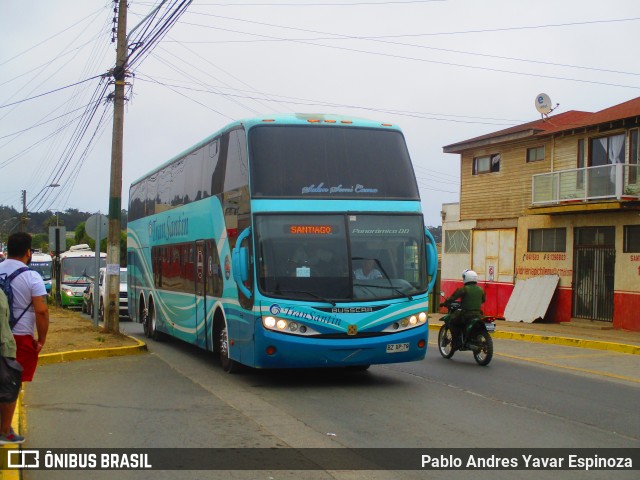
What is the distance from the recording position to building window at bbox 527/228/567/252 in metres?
27.3

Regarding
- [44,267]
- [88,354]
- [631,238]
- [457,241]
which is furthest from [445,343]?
[44,267]

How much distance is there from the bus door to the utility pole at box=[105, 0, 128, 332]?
412 cm

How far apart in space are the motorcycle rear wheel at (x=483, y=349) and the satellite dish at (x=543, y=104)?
60.5 ft

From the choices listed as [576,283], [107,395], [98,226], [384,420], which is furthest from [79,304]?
[384,420]

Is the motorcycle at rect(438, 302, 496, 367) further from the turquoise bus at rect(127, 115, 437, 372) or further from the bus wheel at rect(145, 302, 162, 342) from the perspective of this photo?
the bus wheel at rect(145, 302, 162, 342)

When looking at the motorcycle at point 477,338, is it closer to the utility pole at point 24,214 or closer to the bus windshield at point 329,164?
the bus windshield at point 329,164

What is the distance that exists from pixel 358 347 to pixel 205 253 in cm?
434

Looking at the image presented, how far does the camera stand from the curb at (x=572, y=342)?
58.7ft

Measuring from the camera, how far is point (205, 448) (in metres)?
7.46

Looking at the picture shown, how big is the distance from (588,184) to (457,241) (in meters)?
9.12

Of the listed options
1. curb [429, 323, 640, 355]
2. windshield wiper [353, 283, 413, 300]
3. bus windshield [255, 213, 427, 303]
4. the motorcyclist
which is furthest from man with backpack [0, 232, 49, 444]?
curb [429, 323, 640, 355]

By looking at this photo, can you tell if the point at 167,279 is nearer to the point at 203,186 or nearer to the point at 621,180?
the point at 203,186

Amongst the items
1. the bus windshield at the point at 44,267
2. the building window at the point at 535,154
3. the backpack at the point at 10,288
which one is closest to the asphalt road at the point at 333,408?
the backpack at the point at 10,288

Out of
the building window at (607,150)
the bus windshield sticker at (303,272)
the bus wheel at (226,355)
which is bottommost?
the bus wheel at (226,355)
